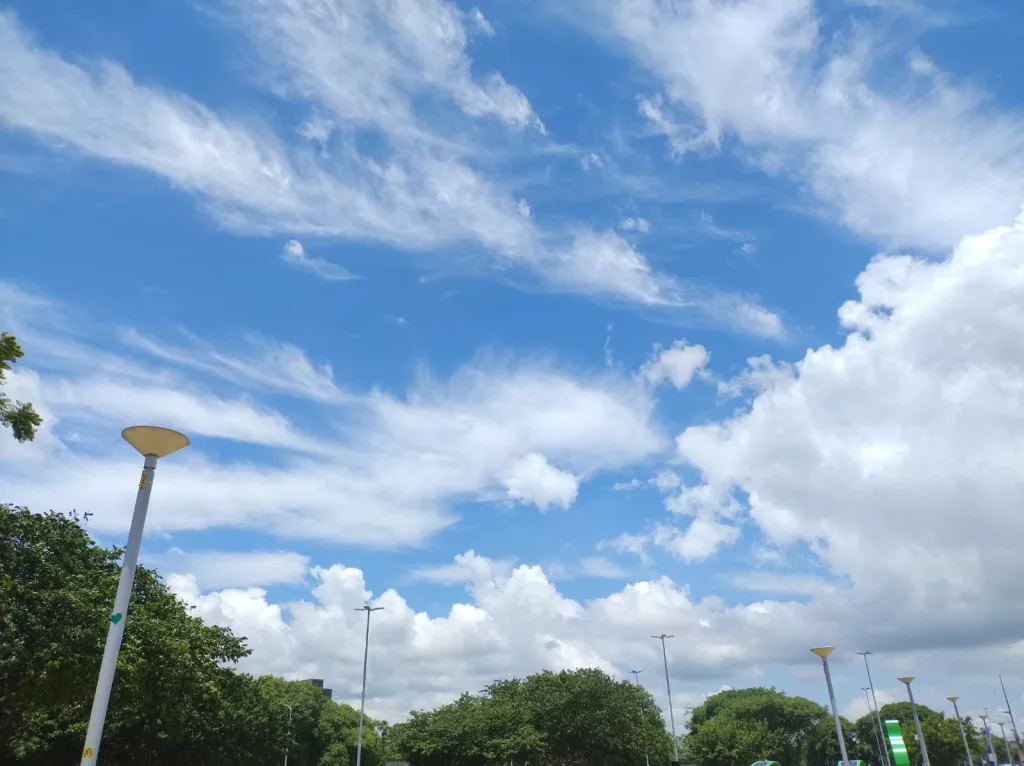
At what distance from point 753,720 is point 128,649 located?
277ft

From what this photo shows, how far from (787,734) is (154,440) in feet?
336

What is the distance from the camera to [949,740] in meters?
94.0

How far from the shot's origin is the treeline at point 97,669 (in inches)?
834

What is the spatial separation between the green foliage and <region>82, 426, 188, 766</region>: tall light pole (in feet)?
160

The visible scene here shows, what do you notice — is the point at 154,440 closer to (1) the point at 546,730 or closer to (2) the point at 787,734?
(1) the point at 546,730

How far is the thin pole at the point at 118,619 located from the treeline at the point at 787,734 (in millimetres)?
81815

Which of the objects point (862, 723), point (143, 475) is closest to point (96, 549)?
point (143, 475)

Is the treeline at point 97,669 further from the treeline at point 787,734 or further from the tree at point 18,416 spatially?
the treeline at point 787,734

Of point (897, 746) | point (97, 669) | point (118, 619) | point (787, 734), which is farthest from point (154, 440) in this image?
point (787, 734)

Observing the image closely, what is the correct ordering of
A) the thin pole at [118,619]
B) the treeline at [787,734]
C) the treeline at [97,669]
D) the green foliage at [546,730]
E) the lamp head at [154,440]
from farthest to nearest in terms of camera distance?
the treeline at [787,734] < the green foliage at [546,730] < the treeline at [97,669] < the lamp head at [154,440] < the thin pole at [118,619]

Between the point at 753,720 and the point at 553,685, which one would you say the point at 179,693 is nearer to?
the point at 553,685

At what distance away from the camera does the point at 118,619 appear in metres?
11.7

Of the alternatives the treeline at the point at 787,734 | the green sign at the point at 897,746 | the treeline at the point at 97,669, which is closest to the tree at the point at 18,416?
the treeline at the point at 97,669

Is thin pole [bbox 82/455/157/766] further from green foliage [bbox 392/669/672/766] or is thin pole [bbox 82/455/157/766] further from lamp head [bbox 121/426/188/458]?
green foliage [bbox 392/669/672/766]
